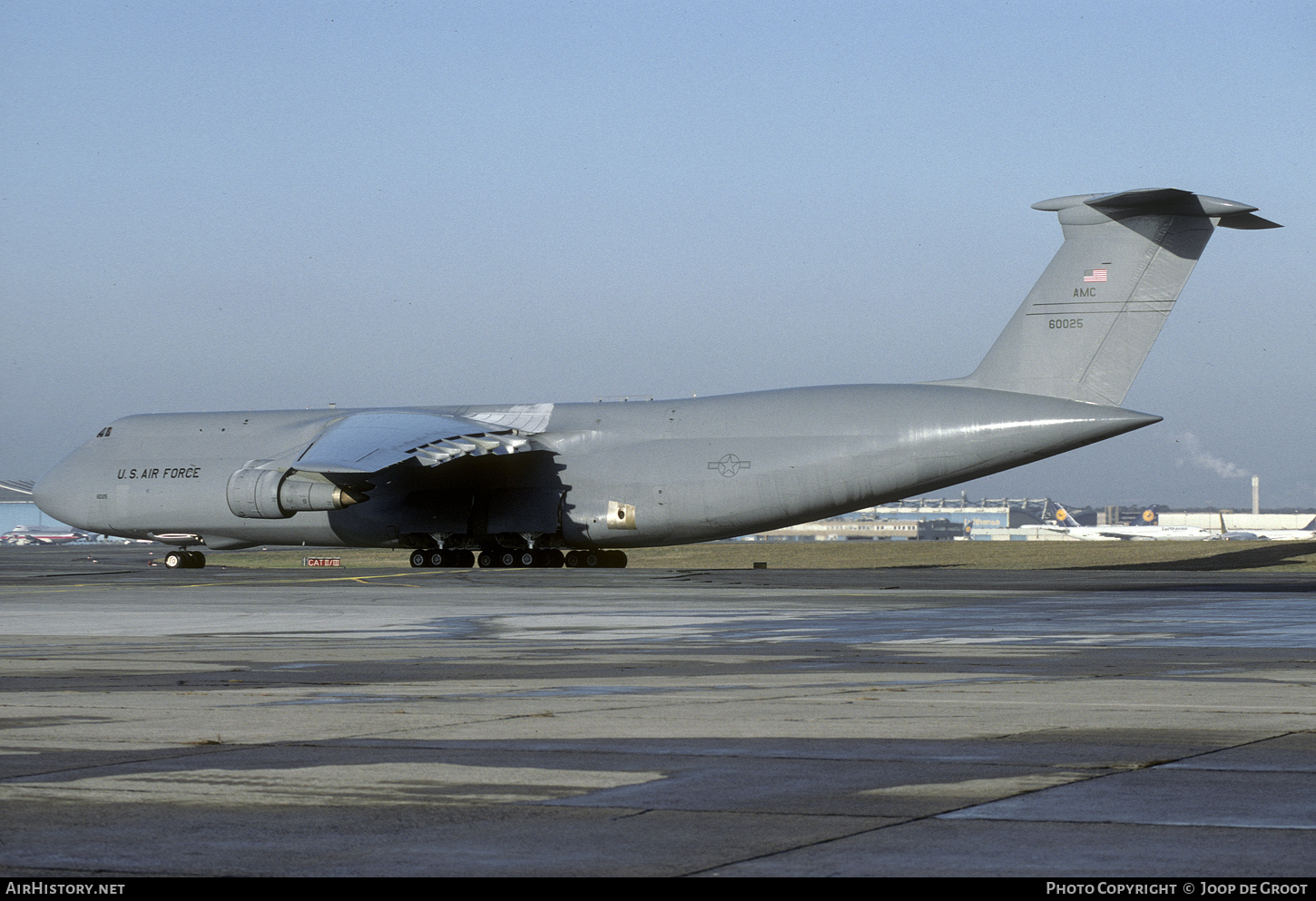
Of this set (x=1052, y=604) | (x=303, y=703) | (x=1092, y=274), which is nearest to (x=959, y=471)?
(x=1092, y=274)

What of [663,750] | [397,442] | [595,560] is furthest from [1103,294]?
[663,750]

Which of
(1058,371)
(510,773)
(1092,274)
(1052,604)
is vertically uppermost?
(1092,274)

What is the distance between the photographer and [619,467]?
125ft

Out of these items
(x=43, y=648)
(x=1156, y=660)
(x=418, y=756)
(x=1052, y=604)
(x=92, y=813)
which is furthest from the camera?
(x=1052, y=604)

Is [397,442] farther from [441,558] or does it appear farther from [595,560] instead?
[595,560]

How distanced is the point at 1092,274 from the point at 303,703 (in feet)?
91.4

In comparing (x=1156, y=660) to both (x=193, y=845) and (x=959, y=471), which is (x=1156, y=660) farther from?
(x=959, y=471)

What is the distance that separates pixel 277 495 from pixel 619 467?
344 inches

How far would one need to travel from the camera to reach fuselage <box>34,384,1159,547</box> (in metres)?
34.9

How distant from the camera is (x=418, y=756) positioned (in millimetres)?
7305

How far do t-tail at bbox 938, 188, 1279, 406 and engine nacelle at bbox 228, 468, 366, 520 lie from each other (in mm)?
16596

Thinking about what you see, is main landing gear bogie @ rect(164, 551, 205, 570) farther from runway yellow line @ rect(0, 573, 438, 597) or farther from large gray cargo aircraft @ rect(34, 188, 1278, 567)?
runway yellow line @ rect(0, 573, 438, 597)

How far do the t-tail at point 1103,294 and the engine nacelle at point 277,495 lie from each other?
16596mm

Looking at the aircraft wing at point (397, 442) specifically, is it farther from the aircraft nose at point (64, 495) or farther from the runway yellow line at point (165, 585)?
Result: the aircraft nose at point (64, 495)
